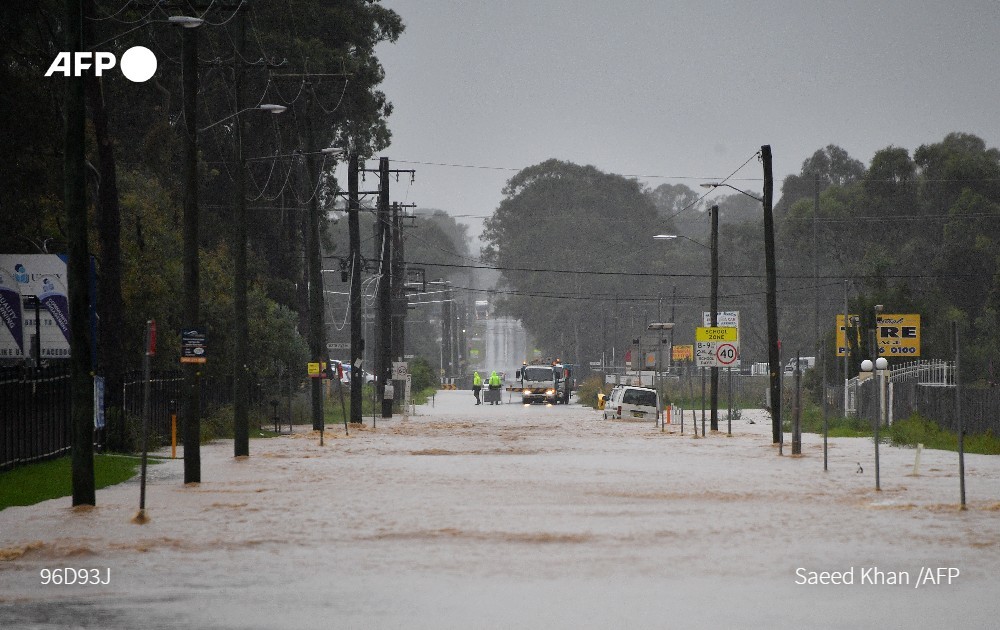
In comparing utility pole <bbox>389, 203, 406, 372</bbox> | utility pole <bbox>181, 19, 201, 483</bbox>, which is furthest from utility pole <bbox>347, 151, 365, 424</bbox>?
utility pole <bbox>181, 19, 201, 483</bbox>

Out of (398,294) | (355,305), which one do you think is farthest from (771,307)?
(398,294)

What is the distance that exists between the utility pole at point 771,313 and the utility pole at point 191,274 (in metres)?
17.7

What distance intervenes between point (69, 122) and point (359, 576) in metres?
9.62

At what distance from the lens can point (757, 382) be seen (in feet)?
356

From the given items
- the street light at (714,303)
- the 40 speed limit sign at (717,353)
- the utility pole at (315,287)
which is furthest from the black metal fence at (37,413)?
the street light at (714,303)

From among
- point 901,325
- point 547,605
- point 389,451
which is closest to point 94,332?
point 389,451

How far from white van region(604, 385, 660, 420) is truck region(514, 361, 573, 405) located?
2663cm

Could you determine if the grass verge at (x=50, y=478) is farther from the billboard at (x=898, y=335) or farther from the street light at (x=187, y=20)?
the billboard at (x=898, y=335)

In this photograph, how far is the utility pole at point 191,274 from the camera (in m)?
26.6

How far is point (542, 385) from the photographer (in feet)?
303

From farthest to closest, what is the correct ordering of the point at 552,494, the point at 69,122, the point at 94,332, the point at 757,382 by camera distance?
the point at 757,382, the point at 94,332, the point at 552,494, the point at 69,122

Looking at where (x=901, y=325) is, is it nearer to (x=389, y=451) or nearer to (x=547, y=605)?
(x=389, y=451)

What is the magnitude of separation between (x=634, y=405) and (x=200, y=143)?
21274 millimetres

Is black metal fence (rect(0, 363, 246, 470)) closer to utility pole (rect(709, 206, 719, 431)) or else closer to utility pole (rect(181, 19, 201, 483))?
utility pole (rect(181, 19, 201, 483))
